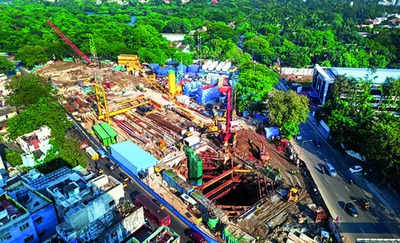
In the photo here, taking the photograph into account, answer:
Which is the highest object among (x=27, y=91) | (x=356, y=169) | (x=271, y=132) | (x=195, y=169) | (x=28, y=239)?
(x=27, y=91)

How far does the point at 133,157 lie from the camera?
42719 millimetres

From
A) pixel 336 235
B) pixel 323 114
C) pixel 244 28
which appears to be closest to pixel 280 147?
pixel 323 114

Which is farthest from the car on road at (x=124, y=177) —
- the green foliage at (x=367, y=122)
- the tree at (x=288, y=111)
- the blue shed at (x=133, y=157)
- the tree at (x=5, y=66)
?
the tree at (x=5, y=66)

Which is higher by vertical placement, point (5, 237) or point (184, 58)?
point (184, 58)

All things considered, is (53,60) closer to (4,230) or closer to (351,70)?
(4,230)

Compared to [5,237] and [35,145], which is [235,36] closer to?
[35,145]

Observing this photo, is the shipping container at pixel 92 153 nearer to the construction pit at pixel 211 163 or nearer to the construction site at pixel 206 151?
the construction site at pixel 206 151

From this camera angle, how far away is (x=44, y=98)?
48.9 m

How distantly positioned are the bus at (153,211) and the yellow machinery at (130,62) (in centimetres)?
5255

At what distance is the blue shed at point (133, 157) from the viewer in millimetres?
40906

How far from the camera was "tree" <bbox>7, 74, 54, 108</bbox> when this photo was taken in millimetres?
50188

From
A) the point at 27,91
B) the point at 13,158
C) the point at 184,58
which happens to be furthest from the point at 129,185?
the point at 184,58

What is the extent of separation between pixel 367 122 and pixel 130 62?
202 ft

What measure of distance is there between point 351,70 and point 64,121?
5846 centimetres
